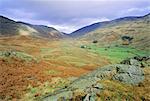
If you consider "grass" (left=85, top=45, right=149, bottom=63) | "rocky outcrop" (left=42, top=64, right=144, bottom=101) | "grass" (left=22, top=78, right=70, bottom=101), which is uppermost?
"rocky outcrop" (left=42, top=64, right=144, bottom=101)

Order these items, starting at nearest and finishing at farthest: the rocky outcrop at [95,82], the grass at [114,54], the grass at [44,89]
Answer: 1. the rocky outcrop at [95,82]
2. the grass at [44,89]
3. the grass at [114,54]

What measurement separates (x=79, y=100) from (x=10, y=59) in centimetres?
2887

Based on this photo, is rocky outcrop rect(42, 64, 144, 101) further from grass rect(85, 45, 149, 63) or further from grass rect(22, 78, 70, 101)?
grass rect(85, 45, 149, 63)

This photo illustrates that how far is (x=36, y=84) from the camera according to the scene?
3425 centimetres

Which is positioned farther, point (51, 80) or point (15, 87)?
point (51, 80)

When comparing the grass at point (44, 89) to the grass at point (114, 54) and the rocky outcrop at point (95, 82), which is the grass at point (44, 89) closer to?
the rocky outcrop at point (95, 82)

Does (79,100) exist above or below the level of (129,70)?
below

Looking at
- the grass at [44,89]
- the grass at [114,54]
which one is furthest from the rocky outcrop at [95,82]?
the grass at [114,54]

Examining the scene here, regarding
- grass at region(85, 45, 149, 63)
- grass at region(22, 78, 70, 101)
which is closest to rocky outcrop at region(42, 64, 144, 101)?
grass at region(22, 78, 70, 101)

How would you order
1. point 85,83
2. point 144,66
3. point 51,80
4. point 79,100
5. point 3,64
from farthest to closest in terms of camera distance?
point 3,64
point 51,80
point 144,66
point 85,83
point 79,100

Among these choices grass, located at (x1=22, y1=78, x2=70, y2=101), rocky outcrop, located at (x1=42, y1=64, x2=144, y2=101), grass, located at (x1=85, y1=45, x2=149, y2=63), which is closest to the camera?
rocky outcrop, located at (x1=42, y1=64, x2=144, y2=101)

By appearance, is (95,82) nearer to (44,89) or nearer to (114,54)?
(44,89)

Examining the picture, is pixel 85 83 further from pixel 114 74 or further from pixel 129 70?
pixel 129 70

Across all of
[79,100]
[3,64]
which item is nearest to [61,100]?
[79,100]
